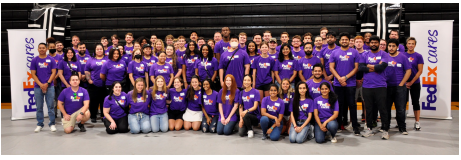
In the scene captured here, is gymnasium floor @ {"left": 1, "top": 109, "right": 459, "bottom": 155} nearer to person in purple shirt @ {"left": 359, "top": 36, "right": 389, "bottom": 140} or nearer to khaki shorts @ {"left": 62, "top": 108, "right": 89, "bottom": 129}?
khaki shorts @ {"left": 62, "top": 108, "right": 89, "bottom": 129}

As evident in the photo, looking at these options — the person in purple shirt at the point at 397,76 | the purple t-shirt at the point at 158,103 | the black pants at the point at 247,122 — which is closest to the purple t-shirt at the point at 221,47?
the purple t-shirt at the point at 158,103

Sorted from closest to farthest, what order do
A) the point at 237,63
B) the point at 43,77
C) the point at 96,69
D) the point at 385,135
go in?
1. the point at 385,135
2. the point at 237,63
3. the point at 43,77
4. the point at 96,69

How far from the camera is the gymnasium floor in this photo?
157 inches

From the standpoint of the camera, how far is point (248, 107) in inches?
193

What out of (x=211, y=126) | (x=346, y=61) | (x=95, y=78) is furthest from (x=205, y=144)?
(x=95, y=78)

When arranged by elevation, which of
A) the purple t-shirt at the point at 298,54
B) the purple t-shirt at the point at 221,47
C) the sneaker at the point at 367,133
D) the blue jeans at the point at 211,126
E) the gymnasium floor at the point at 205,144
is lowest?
the gymnasium floor at the point at 205,144

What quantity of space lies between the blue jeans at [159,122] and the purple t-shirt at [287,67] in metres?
1.72

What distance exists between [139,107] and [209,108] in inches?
38.2

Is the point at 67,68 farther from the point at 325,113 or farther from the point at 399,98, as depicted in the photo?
the point at 399,98

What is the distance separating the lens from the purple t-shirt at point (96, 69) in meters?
5.79

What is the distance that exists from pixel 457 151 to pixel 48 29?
27.3 ft

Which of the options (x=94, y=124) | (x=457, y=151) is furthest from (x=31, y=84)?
(x=457, y=151)

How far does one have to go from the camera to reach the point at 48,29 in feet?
28.1

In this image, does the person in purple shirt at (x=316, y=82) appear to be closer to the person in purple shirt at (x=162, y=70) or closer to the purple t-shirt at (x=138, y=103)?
the person in purple shirt at (x=162, y=70)
